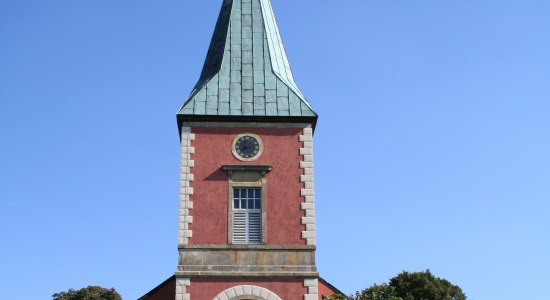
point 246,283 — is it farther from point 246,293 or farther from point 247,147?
point 247,147

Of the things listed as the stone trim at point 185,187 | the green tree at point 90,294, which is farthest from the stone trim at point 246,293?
the green tree at point 90,294

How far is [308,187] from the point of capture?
2117cm

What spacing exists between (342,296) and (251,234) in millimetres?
3074

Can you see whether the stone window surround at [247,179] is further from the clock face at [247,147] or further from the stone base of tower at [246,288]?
the stone base of tower at [246,288]

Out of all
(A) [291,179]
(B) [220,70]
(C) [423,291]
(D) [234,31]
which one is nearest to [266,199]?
(A) [291,179]

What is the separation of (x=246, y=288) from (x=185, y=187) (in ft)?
11.1

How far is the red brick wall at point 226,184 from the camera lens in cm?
2055

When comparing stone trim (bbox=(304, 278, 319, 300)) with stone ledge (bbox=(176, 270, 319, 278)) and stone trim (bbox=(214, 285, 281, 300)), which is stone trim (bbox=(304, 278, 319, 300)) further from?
stone trim (bbox=(214, 285, 281, 300))

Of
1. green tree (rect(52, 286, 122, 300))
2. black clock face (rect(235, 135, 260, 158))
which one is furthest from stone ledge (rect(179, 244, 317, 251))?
green tree (rect(52, 286, 122, 300))

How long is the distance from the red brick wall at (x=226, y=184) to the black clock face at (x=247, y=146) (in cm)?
21

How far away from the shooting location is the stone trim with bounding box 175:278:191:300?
64.6ft

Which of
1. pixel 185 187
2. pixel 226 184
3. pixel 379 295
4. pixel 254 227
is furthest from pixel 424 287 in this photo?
pixel 185 187

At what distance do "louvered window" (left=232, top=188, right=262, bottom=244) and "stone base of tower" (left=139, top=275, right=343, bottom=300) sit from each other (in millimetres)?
1173

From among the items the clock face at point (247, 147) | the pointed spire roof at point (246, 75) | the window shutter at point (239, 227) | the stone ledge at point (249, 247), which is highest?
the pointed spire roof at point (246, 75)
